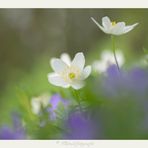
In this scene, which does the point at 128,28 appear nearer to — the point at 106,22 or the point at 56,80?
the point at 106,22

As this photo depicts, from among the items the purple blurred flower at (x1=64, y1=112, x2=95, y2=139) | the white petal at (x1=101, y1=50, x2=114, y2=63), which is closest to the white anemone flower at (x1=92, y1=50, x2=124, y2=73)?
the white petal at (x1=101, y1=50, x2=114, y2=63)

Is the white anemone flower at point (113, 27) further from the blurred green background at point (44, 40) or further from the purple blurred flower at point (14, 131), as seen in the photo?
the purple blurred flower at point (14, 131)

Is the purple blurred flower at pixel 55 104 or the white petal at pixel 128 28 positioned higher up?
the white petal at pixel 128 28

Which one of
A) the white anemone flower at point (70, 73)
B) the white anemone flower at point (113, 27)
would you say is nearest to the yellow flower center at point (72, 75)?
the white anemone flower at point (70, 73)

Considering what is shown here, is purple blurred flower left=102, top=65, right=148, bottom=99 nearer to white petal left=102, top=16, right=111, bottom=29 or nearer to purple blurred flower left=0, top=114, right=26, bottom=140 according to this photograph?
white petal left=102, top=16, right=111, bottom=29

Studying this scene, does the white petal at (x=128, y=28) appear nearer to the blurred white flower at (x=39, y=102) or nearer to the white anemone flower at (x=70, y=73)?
the white anemone flower at (x=70, y=73)

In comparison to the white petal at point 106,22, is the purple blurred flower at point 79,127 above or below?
below

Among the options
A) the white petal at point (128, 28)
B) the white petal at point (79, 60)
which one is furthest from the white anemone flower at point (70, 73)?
the white petal at point (128, 28)

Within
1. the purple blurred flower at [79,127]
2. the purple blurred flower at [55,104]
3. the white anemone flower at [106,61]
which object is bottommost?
the purple blurred flower at [79,127]
